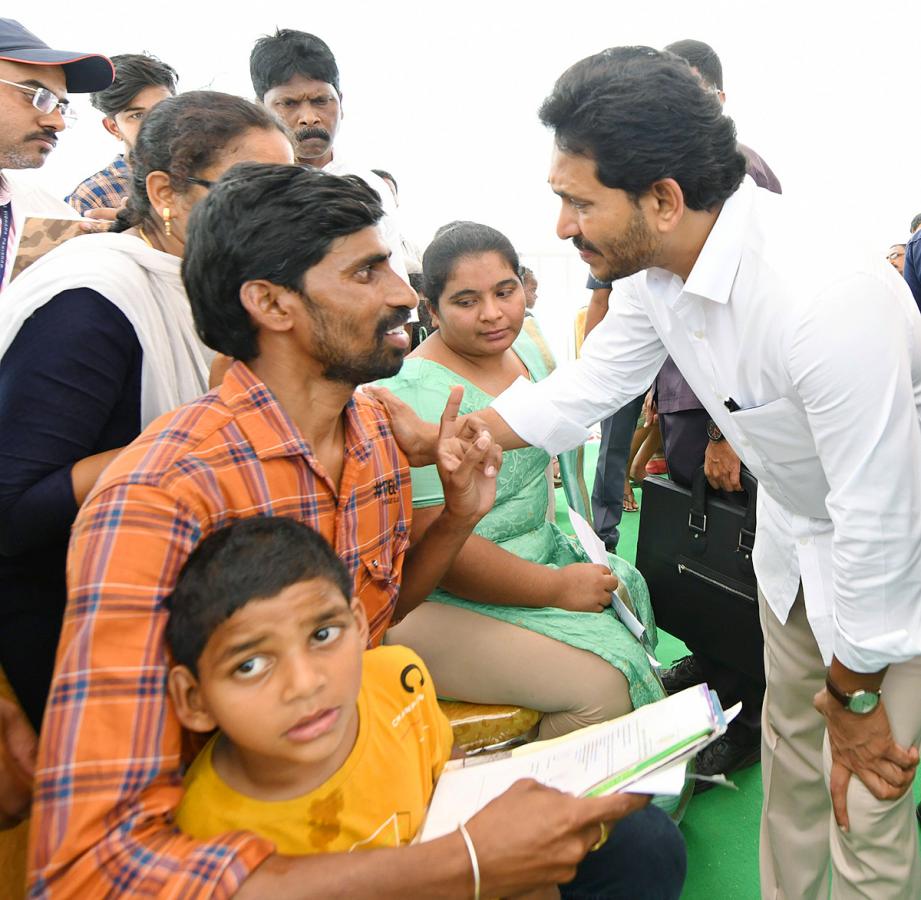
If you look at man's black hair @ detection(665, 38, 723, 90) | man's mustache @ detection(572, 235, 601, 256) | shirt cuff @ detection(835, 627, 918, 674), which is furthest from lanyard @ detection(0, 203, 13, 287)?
man's black hair @ detection(665, 38, 723, 90)

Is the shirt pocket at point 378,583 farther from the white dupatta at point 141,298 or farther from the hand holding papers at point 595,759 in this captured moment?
the white dupatta at point 141,298

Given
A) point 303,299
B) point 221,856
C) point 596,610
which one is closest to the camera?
point 221,856

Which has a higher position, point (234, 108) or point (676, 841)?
point (234, 108)

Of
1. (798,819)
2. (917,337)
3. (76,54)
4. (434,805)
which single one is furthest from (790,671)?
(76,54)

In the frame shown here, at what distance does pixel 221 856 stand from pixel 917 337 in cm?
129

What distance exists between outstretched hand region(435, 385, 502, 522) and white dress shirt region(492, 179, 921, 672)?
46 cm

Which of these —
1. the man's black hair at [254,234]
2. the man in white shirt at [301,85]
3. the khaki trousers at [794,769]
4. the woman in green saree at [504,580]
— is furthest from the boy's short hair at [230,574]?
the man in white shirt at [301,85]

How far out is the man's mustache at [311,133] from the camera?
108 inches

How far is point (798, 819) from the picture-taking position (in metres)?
1.60

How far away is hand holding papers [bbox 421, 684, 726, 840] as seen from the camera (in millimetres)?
931

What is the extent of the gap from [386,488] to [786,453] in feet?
2.39

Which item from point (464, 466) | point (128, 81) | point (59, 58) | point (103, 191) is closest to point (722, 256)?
point (464, 466)

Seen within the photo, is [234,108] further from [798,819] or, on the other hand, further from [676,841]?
[798,819]

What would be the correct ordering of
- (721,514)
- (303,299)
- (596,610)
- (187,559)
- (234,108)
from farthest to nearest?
1. (721,514)
2. (596,610)
3. (234,108)
4. (303,299)
5. (187,559)
